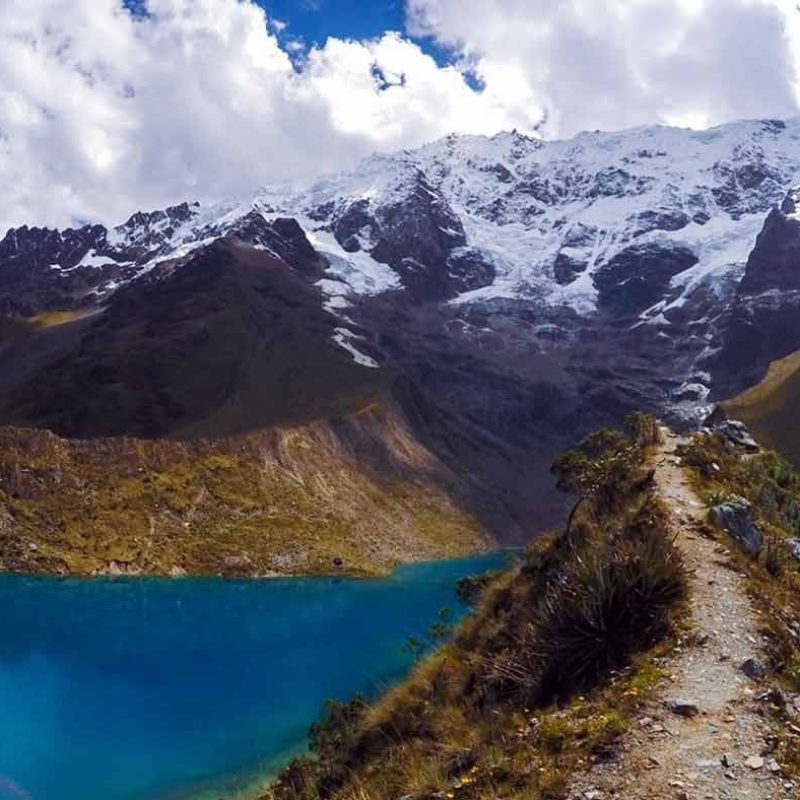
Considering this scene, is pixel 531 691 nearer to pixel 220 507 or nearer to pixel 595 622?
pixel 595 622

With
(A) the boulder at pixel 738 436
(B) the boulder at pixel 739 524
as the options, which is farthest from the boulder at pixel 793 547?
(A) the boulder at pixel 738 436

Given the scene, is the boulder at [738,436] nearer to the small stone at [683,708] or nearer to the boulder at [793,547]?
the boulder at [793,547]

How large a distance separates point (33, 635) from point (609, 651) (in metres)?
78.8

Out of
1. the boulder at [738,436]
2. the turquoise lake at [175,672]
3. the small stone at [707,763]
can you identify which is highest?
the boulder at [738,436]

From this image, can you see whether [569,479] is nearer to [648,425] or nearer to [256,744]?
[648,425]

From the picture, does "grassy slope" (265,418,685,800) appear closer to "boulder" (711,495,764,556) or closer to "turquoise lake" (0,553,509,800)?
"boulder" (711,495,764,556)

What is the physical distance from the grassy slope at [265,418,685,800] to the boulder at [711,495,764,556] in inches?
63.8

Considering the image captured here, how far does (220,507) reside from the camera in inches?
5477

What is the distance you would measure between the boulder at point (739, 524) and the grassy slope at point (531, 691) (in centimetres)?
162

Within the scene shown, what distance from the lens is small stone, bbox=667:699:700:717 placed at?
12.3m

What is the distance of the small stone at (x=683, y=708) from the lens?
12.3m

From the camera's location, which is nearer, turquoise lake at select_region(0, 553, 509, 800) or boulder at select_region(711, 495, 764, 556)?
boulder at select_region(711, 495, 764, 556)

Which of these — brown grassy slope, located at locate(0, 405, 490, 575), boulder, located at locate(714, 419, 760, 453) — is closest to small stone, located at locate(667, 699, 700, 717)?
boulder, located at locate(714, 419, 760, 453)

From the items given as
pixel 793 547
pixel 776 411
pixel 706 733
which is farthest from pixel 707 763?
pixel 776 411
